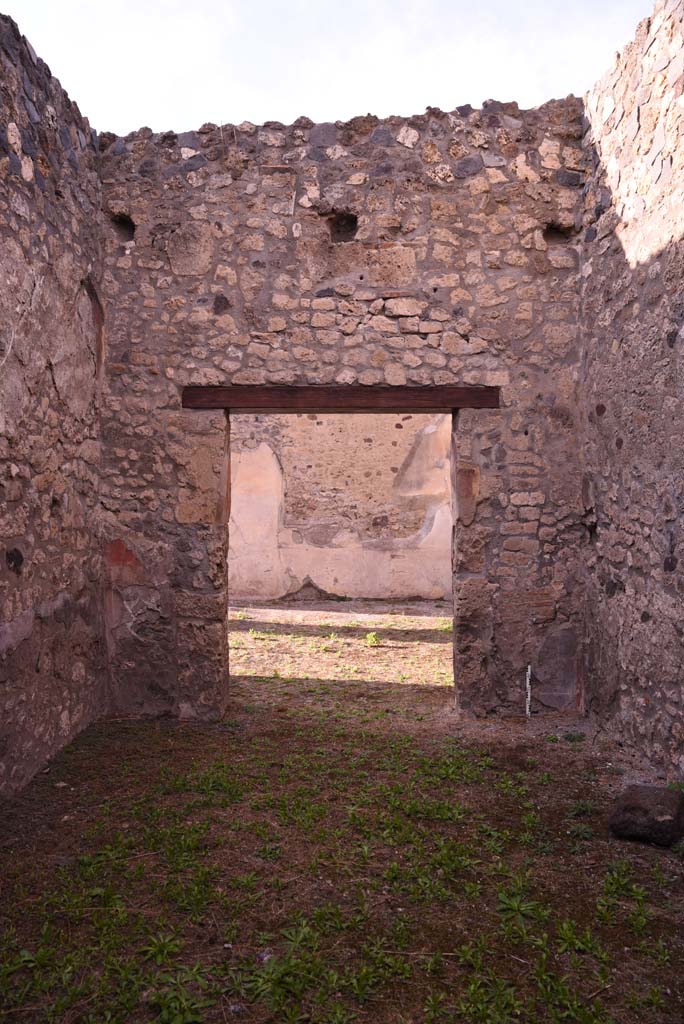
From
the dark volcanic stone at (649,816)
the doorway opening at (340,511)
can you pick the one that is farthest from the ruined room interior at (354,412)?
the doorway opening at (340,511)

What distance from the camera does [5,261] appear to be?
131 inches

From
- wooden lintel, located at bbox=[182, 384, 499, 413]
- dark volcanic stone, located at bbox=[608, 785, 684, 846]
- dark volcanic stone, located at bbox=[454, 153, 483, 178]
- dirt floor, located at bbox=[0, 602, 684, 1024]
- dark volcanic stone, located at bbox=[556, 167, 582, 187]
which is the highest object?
dark volcanic stone, located at bbox=[454, 153, 483, 178]

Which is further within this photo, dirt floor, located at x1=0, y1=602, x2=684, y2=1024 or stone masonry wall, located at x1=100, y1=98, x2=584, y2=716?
stone masonry wall, located at x1=100, y1=98, x2=584, y2=716

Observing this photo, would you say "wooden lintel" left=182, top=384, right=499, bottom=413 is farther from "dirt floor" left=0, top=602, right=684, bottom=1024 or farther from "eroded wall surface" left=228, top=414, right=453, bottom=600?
"eroded wall surface" left=228, top=414, right=453, bottom=600

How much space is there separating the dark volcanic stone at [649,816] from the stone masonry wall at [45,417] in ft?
9.37

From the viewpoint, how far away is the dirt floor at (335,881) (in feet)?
6.73

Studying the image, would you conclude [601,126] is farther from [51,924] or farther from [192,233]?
[51,924]

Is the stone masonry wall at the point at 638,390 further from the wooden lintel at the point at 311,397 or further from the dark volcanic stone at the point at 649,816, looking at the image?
the wooden lintel at the point at 311,397

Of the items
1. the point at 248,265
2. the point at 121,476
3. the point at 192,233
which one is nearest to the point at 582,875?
the point at 121,476

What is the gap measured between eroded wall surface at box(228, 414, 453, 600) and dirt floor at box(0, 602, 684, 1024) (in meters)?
5.30

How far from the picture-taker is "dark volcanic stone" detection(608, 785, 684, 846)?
291 cm

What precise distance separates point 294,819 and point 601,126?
4323mm

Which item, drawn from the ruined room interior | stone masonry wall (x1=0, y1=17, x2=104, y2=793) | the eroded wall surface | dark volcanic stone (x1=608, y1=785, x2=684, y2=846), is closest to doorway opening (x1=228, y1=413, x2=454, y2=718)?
the eroded wall surface

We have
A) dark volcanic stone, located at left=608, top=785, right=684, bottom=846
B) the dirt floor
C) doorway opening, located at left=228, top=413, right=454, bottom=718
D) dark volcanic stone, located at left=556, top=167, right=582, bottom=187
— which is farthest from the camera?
doorway opening, located at left=228, top=413, right=454, bottom=718
